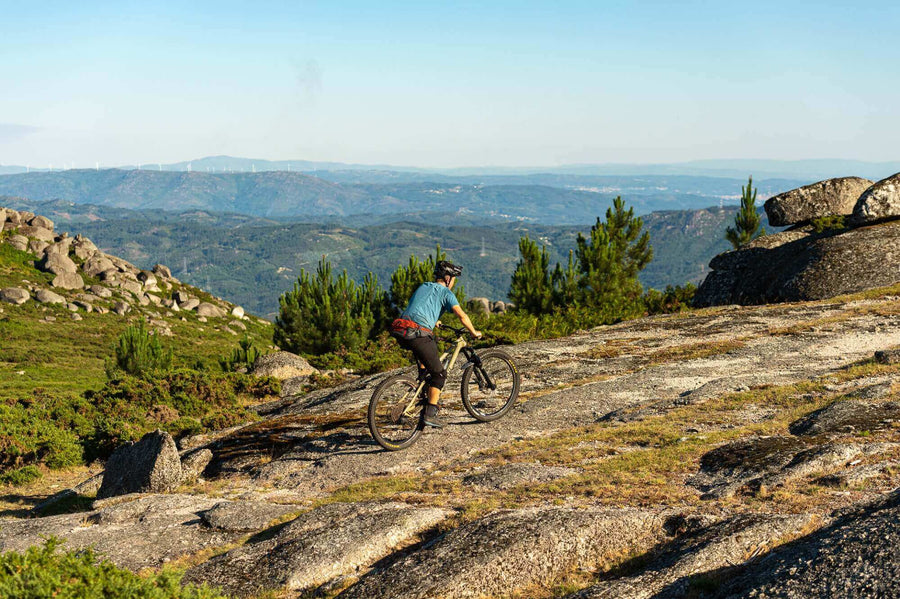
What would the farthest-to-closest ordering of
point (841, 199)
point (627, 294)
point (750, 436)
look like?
point (627, 294) → point (841, 199) → point (750, 436)

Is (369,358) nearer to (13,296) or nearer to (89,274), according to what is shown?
(13,296)

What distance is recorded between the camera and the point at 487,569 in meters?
6.88

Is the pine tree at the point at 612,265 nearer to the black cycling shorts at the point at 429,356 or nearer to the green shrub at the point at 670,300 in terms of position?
the green shrub at the point at 670,300

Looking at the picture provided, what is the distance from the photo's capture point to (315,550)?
7930mm

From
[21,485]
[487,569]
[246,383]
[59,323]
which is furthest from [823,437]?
[59,323]

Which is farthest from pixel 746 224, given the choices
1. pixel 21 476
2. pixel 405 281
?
pixel 21 476

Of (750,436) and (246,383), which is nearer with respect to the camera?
(750,436)

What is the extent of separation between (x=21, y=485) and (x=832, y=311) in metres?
25.4

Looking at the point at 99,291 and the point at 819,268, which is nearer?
the point at 819,268

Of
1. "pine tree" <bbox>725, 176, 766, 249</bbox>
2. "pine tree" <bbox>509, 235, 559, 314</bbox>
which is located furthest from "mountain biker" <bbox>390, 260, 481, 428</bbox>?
"pine tree" <bbox>725, 176, 766, 249</bbox>

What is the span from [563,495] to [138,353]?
32.9 meters

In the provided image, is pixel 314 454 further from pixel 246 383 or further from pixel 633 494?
pixel 246 383

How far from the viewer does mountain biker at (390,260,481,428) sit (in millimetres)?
12148

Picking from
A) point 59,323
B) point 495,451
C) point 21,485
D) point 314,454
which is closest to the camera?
point 495,451
